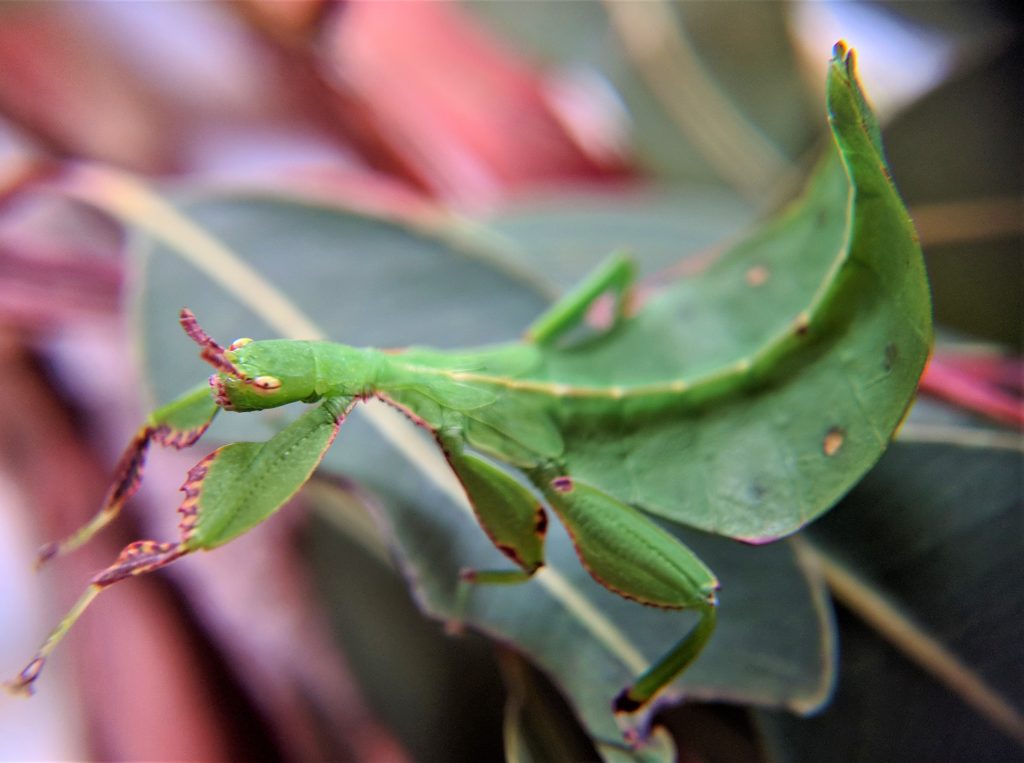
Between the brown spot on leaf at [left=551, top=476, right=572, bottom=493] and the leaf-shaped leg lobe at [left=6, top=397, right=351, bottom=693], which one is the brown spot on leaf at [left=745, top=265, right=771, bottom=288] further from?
the leaf-shaped leg lobe at [left=6, top=397, right=351, bottom=693]

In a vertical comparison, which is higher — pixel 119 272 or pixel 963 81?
pixel 119 272

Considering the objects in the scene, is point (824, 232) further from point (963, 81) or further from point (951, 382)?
point (963, 81)

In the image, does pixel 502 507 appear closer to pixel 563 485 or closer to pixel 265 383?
pixel 563 485

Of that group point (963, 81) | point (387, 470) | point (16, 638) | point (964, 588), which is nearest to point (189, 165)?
point (16, 638)

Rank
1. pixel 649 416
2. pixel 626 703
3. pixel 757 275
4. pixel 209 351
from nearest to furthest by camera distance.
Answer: pixel 209 351 < pixel 626 703 < pixel 649 416 < pixel 757 275

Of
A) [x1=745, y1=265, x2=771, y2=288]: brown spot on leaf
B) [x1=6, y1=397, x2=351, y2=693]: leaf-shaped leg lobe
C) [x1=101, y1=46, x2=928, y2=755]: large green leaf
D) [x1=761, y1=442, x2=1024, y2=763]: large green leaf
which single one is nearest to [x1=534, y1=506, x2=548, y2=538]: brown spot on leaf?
[x1=101, y1=46, x2=928, y2=755]: large green leaf

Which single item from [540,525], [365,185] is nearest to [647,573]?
[540,525]
